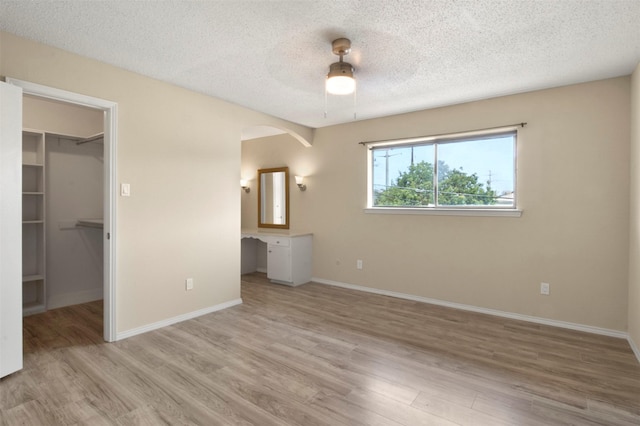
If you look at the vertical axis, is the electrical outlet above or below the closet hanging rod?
below

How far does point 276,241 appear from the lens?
4961mm

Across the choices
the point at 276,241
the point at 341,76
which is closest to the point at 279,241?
the point at 276,241

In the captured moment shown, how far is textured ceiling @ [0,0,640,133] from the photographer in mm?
2006

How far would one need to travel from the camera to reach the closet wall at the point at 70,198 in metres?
Result: 3.83

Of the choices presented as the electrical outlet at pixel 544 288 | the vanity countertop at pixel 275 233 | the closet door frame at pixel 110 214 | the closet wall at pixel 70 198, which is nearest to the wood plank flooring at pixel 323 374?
the closet door frame at pixel 110 214

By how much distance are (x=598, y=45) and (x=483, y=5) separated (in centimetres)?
116

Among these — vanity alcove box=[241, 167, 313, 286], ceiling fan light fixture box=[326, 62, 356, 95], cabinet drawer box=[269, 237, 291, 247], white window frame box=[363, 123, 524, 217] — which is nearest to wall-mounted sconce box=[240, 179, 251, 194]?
vanity alcove box=[241, 167, 313, 286]

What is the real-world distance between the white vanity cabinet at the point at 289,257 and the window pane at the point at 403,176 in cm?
128

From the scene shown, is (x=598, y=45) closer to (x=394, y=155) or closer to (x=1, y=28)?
(x=394, y=155)

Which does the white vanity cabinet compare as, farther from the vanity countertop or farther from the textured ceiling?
the textured ceiling

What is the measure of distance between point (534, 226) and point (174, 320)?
3839 millimetres

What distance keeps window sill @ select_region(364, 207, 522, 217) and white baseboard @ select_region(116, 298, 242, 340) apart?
86.1 inches

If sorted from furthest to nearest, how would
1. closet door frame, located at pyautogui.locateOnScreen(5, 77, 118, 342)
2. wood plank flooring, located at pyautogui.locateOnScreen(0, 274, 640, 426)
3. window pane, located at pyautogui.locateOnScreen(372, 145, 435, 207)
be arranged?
window pane, located at pyautogui.locateOnScreen(372, 145, 435, 207) → closet door frame, located at pyautogui.locateOnScreen(5, 77, 118, 342) → wood plank flooring, located at pyautogui.locateOnScreen(0, 274, 640, 426)

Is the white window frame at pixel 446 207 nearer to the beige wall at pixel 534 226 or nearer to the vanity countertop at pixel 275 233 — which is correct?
the beige wall at pixel 534 226
